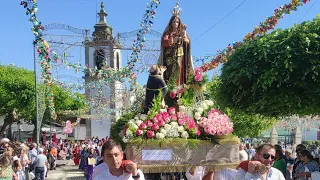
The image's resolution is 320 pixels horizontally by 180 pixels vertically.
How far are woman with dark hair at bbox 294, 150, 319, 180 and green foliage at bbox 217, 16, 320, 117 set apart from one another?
5.80ft

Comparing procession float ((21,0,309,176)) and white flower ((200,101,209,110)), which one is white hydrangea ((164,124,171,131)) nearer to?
procession float ((21,0,309,176))

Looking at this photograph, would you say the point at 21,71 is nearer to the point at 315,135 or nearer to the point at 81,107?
the point at 81,107

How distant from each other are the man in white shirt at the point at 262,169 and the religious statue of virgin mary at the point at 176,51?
10.2 ft

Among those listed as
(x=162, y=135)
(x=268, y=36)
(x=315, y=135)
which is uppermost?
(x=268, y=36)

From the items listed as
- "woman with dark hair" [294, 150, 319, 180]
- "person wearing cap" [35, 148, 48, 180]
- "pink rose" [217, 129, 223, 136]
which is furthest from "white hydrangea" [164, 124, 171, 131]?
"person wearing cap" [35, 148, 48, 180]

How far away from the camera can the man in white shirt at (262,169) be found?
3812mm

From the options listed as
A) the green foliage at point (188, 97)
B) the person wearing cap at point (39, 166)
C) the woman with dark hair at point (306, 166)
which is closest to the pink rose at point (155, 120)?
the green foliage at point (188, 97)

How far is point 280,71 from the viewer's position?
5.67 meters

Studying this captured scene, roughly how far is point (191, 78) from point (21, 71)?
121 ft

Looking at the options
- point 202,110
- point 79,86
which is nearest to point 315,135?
point 79,86

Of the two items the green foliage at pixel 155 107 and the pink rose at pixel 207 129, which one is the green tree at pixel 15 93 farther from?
the pink rose at pixel 207 129

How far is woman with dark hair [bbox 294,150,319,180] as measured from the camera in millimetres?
7797

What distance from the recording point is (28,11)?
36.0ft

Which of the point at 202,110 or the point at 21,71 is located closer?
the point at 202,110
